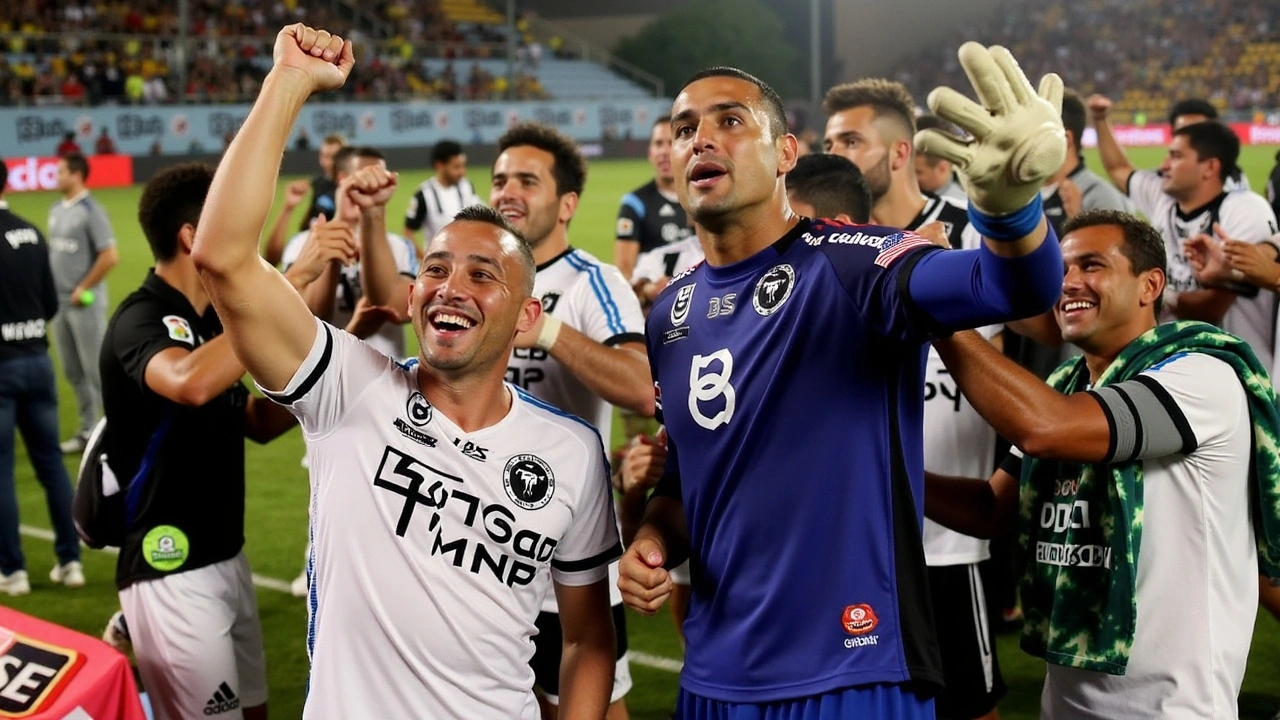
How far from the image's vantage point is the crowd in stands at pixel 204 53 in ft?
103

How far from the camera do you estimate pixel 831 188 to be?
449 cm

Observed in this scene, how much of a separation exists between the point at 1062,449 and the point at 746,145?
43.2 inches

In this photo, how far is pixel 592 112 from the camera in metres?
41.7

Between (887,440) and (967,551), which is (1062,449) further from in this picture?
(967,551)

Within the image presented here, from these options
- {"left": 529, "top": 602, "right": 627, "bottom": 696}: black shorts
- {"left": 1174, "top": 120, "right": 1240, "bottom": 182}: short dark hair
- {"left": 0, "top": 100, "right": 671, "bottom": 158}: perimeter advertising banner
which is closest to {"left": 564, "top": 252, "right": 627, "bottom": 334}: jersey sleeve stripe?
{"left": 529, "top": 602, "right": 627, "bottom": 696}: black shorts

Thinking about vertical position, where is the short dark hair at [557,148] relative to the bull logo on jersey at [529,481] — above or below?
above

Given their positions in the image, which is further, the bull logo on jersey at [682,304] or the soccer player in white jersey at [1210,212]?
the soccer player in white jersey at [1210,212]

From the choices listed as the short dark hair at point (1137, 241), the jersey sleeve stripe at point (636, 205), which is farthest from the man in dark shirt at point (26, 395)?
the short dark hair at point (1137, 241)

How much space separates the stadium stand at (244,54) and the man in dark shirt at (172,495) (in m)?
27.6

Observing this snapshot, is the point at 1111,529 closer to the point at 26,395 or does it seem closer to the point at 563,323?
the point at 563,323

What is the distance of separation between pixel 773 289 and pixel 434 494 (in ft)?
3.19

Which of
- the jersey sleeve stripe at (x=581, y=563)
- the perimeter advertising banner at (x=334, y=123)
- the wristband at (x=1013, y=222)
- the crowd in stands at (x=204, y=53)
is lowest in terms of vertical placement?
the jersey sleeve stripe at (x=581, y=563)

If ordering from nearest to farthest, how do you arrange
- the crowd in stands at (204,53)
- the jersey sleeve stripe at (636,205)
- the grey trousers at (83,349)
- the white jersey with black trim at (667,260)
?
the white jersey with black trim at (667,260), the jersey sleeve stripe at (636,205), the grey trousers at (83,349), the crowd in stands at (204,53)

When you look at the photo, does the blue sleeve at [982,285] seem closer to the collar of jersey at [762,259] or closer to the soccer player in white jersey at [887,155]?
the collar of jersey at [762,259]
